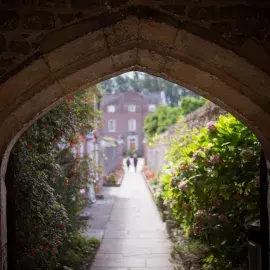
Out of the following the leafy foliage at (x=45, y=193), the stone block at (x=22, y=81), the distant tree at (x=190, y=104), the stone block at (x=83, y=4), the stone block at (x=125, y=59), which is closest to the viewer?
the stone block at (x=83, y=4)

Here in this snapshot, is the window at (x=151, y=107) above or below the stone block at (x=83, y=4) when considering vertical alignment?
above

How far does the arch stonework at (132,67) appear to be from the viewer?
3375mm

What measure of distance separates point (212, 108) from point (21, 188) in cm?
480

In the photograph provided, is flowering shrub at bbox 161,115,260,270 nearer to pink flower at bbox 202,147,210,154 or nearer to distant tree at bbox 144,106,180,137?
pink flower at bbox 202,147,210,154

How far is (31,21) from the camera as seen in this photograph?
3.37 meters

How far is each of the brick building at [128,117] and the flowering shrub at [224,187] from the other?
42.8 meters

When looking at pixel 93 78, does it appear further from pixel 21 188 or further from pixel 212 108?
pixel 212 108

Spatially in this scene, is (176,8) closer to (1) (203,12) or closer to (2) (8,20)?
(1) (203,12)

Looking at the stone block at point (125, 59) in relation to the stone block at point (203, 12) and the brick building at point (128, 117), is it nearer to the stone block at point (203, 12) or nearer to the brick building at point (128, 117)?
the stone block at point (203, 12)

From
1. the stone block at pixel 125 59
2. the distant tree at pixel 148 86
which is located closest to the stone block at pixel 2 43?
the stone block at pixel 125 59

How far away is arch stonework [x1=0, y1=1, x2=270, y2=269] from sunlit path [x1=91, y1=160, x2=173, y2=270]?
2700mm

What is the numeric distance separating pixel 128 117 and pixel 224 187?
4425 cm

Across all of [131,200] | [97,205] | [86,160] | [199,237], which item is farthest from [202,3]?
[131,200]

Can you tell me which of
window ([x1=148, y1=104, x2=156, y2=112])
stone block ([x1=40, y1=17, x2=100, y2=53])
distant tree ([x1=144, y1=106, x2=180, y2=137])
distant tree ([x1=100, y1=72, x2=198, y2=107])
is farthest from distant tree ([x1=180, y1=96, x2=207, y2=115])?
distant tree ([x1=100, y1=72, x2=198, y2=107])
